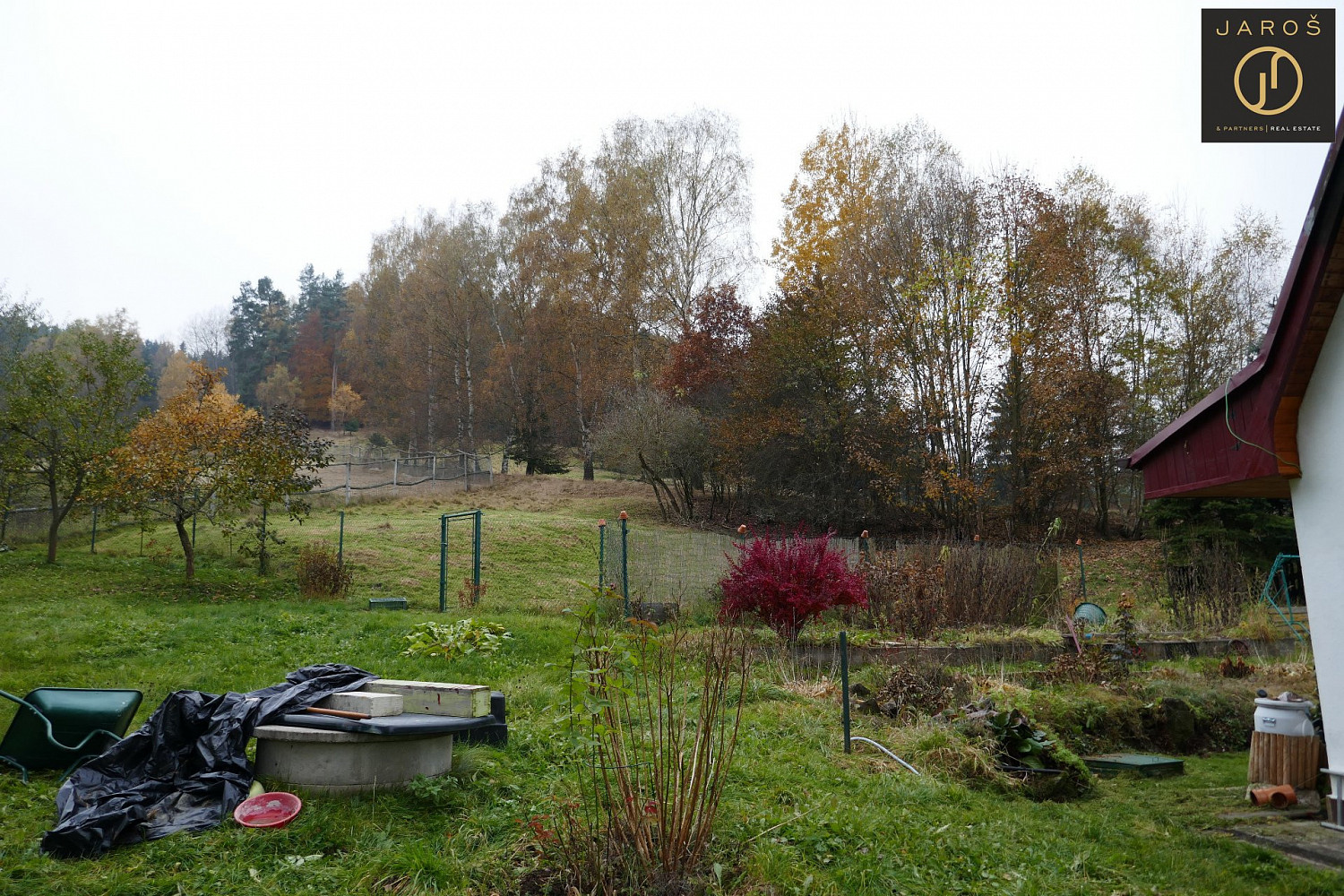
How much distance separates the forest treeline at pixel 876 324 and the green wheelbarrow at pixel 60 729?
56.7 feet

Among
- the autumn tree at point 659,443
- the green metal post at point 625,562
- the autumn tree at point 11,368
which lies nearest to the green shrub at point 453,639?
the green metal post at point 625,562

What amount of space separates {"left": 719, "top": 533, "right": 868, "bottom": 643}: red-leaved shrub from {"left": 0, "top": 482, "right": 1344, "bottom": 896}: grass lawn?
46.2 inches

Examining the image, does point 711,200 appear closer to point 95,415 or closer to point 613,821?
point 95,415

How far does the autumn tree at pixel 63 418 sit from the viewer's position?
15422 mm

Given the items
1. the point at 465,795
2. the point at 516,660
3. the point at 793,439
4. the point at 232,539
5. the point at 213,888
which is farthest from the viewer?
the point at 793,439

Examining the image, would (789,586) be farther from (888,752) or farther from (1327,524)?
(1327,524)

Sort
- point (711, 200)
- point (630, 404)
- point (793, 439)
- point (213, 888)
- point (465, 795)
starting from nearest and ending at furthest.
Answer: point (213, 888), point (465, 795), point (793, 439), point (630, 404), point (711, 200)

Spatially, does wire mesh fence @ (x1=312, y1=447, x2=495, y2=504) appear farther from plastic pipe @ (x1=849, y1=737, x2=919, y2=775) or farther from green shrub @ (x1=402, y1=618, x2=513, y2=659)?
plastic pipe @ (x1=849, y1=737, x2=919, y2=775)

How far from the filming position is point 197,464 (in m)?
14.1

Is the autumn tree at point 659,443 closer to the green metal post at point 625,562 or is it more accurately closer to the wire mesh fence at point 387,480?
the wire mesh fence at point 387,480

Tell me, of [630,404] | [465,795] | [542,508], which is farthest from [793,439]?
[465,795]

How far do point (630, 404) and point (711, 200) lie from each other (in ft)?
26.0

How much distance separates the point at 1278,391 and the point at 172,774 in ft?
21.2

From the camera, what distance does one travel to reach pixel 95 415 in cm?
1594
